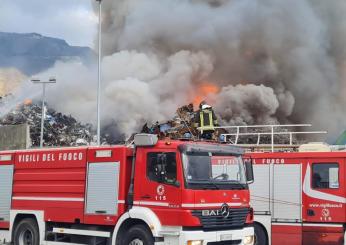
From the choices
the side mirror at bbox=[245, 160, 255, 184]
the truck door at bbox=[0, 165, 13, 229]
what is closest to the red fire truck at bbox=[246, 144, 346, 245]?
the side mirror at bbox=[245, 160, 255, 184]

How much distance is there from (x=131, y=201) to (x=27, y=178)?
9.54 ft

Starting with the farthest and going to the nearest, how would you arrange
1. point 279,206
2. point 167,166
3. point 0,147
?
point 0,147
point 279,206
point 167,166

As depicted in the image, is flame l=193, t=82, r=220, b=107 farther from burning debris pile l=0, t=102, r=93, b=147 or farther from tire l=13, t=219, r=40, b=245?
tire l=13, t=219, r=40, b=245

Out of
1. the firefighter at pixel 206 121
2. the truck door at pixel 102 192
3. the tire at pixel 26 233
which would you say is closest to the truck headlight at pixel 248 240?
the truck door at pixel 102 192

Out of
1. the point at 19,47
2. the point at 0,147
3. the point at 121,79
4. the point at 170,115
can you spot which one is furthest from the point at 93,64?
the point at 19,47

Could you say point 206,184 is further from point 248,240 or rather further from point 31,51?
point 31,51

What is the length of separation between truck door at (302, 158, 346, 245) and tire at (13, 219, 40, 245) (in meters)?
5.41

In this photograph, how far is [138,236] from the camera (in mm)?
8406

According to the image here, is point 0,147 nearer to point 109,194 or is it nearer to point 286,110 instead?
point 109,194

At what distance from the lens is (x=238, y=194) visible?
8.73 m

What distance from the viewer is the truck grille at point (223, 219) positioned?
8.07 meters

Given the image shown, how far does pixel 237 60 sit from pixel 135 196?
2851 cm

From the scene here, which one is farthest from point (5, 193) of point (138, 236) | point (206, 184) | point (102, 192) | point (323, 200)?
point (323, 200)

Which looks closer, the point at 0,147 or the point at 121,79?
the point at 0,147
